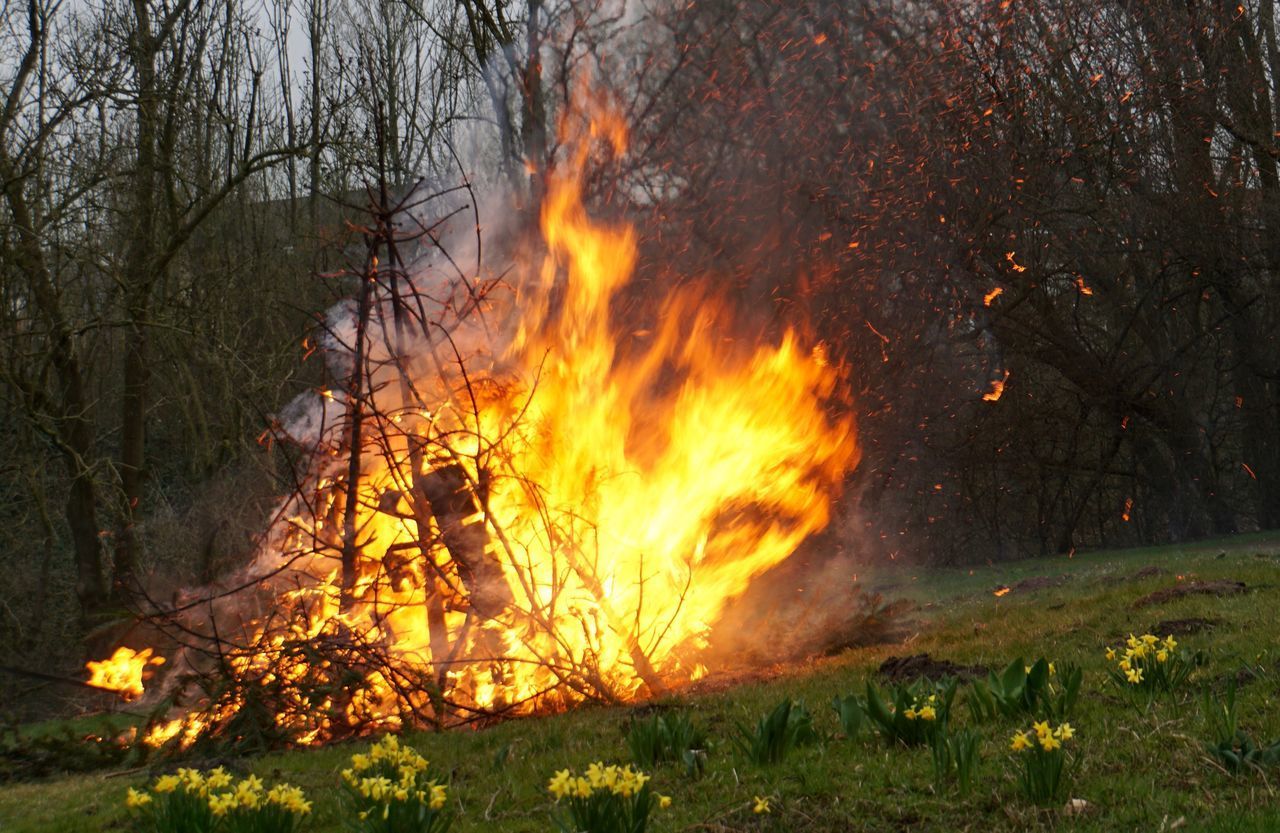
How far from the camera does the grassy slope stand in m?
4.52

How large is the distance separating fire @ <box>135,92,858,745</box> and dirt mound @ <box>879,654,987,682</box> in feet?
6.43

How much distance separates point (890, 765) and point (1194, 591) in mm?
6672

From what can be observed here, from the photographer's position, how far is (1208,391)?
24578 mm

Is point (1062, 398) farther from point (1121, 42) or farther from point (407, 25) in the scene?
point (407, 25)

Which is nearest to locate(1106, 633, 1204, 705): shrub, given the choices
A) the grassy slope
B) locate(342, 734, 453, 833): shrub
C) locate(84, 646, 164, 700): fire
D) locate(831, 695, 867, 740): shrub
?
the grassy slope

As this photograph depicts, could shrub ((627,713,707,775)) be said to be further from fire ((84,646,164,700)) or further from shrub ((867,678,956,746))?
fire ((84,646,164,700))

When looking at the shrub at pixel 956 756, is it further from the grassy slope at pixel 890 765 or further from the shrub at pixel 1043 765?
the shrub at pixel 1043 765

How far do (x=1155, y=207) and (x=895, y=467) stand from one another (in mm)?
6877

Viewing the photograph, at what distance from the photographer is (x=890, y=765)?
5250mm

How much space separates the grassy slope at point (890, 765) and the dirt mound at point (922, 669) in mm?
226

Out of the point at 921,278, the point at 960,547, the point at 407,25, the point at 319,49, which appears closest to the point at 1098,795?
the point at 921,278

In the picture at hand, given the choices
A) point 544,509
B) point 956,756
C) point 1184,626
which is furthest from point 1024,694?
point 544,509

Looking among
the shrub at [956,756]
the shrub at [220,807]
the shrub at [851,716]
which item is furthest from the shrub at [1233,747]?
the shrub at [220,807]

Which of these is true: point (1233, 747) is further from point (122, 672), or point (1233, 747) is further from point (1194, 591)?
point (122, 672)
